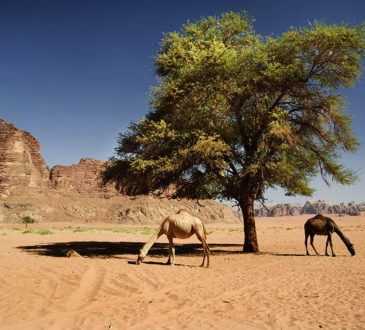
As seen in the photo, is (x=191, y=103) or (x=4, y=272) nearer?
(x=4, y=272)

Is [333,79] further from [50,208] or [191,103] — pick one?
[50,208]

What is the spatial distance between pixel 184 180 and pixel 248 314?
1188 centimetres

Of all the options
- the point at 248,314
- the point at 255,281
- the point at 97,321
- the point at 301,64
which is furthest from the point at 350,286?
the point at 301,64

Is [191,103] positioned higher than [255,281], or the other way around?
[191,103]

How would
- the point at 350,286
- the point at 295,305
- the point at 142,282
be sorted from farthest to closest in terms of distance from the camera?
the point at 142,282, the point at 350,286, the point at 295,305

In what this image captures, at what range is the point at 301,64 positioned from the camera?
52.3ft

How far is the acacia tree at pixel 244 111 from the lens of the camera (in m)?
15.1

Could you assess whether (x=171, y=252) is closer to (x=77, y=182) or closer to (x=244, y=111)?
(x=244, y=111)

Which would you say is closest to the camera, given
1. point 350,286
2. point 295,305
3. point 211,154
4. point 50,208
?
point 295,305

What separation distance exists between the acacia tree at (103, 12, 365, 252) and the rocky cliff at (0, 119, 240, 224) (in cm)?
7560

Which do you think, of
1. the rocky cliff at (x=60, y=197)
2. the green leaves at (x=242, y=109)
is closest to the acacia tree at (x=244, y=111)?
the green leaves at (x=242, y=109)

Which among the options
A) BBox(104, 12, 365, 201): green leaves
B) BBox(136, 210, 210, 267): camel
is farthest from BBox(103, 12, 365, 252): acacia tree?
BBox(136, 210, 210, 267): camel

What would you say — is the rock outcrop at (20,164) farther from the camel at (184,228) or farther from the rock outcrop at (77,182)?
the camel at (184,228)

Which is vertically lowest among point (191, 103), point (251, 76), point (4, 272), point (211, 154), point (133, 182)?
point (4, 272)
